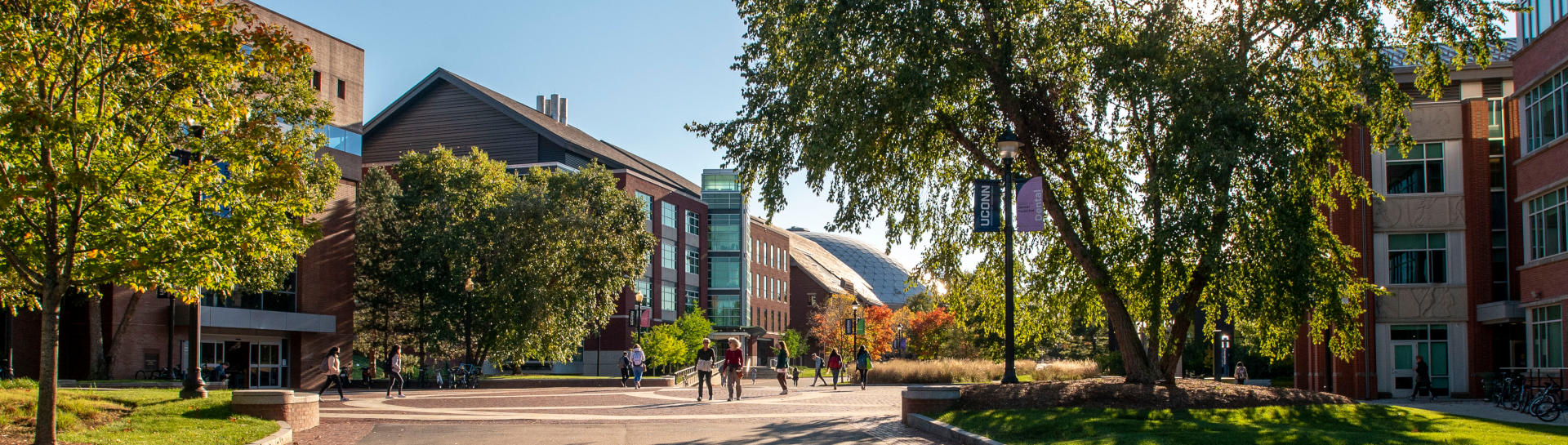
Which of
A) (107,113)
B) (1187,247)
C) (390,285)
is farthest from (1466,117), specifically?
(390,285)

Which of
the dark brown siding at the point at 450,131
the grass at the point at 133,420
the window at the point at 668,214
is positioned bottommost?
the grass at the point at 133,420

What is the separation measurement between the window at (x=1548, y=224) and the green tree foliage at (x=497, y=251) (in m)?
29.6

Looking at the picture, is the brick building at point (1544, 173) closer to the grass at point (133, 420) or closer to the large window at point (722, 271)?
the grass at point (133, 420)

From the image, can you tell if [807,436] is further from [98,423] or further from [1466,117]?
[1466,117]

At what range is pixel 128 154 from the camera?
13.3 meters

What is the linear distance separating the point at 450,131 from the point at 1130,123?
54.6 m

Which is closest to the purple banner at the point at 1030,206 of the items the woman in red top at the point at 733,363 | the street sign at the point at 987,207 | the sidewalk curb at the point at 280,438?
the street sign at the point at 987,207

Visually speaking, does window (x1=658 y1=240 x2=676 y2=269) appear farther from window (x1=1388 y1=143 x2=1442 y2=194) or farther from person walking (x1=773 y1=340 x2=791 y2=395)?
window (x1=1388 y1=143 x2=1442 y2=194)

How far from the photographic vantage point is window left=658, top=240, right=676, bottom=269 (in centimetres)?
7250

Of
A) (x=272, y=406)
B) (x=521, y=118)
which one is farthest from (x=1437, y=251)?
(x=521, y=118)

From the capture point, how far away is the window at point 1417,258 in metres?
34.2

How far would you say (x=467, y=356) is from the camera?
44.7 m

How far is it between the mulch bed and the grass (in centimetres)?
1041

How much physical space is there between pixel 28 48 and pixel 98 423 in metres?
5.07
